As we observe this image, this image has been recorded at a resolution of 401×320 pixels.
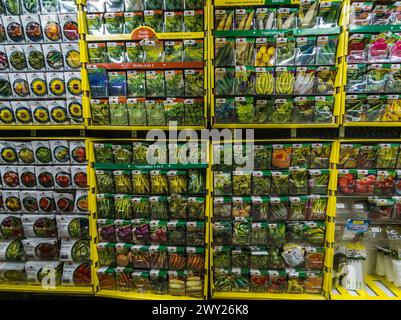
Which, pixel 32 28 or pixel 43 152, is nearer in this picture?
pixel 32 28

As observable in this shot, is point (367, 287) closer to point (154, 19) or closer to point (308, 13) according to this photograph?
point (308, 13)

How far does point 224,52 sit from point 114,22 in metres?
0.93

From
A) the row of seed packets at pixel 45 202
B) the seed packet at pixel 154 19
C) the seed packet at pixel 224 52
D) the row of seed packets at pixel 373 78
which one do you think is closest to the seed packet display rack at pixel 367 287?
the row of seed packets at pixel 373 78

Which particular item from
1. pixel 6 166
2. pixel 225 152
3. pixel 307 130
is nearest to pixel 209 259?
pixel 225 152

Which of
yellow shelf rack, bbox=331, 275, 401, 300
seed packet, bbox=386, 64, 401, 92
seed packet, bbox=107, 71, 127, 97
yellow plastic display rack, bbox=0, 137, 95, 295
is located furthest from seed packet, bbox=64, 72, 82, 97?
yellow shelf rack, bbox=331, 275, 401, 300

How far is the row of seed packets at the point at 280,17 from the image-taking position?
7.04 ft

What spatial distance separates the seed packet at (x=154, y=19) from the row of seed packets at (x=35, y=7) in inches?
23.3

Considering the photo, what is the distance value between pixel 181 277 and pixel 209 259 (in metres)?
0.29

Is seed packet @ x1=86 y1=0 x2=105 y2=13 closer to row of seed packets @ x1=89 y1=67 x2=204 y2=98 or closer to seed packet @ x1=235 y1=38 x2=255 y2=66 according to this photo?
row of seed packets @ x1=89 y1=67 x2=204 y2=98

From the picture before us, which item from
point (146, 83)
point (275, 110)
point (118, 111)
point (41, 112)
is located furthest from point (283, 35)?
point (41, 112)

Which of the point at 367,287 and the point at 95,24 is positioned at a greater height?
the point at 95,24

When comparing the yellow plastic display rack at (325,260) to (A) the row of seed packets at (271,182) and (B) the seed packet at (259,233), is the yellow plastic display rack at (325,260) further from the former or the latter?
(B) the seed packet at (259,233)

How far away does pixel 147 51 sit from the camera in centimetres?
226

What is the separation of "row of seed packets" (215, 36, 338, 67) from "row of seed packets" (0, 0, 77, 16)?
49.3 inches
